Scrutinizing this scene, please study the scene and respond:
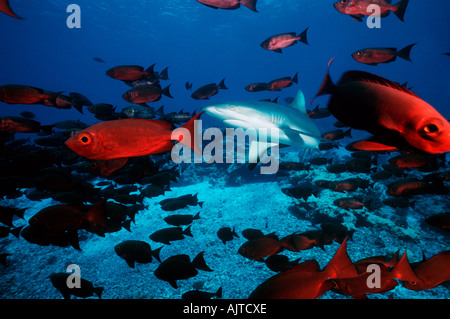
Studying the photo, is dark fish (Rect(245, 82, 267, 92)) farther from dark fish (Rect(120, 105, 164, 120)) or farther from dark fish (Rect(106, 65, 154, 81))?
dark fish (Rect(120, 105, 164, 120))

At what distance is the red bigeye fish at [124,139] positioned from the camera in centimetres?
166

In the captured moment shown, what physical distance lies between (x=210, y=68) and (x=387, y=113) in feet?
413

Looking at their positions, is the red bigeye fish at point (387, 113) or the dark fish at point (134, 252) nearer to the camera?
the red bigeye fish at point (387, 113)

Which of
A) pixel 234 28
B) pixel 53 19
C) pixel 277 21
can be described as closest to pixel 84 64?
pixel 53 19

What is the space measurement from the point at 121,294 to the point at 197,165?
1097 cm

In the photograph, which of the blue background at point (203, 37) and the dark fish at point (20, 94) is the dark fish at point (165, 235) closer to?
the dark fish at point (20, 94)

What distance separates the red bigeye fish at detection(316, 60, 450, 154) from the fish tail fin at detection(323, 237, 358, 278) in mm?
1251

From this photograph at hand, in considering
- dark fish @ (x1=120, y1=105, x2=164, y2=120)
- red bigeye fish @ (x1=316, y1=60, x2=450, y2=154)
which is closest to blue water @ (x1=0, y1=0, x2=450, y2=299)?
red bigeye fish @ (x1=316, y1=60, x2=450, y2=154)

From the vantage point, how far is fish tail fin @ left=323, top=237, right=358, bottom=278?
198cm

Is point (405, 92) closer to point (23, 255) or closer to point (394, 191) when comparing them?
point (394, 191)

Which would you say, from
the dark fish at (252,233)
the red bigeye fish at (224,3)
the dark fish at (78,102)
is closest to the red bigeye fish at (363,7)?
the red bigeye fish at (224,3)

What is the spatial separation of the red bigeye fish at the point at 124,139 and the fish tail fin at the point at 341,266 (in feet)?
6.19
